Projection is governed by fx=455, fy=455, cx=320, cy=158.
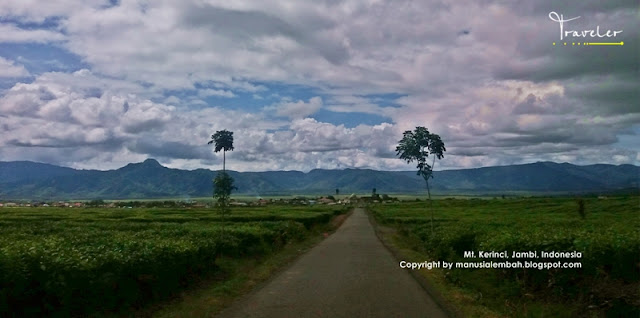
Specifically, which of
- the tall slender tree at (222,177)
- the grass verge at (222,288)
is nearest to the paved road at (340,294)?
the grass verge at (222,288)

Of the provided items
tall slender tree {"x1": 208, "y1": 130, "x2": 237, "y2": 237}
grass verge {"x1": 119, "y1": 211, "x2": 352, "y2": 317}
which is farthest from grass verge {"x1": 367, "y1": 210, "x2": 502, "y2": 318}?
tall slender tree {"x1": 208, "y1": 130, "x2": 237, "y2": 237}

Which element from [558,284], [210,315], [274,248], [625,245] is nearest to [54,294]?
[210,315]

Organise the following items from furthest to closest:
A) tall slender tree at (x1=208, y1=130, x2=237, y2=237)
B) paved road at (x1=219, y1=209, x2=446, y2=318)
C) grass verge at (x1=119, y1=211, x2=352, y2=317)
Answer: tall slender tree at (x1=208, y1=130, x2=237, y2=237) → grass verge at (x1=119, y1=211, x2=352, y2=317) → paved road at (x1=219, y1=209, x2=446, y2=318)

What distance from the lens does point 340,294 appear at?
13.7 m

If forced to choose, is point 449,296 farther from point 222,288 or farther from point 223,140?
point 223,140

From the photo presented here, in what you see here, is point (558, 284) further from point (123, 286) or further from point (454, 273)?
point (123, 286)

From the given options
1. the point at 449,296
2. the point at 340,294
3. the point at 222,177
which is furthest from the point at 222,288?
the point at 222,177

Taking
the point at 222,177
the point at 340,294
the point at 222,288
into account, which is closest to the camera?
the point at 340,294

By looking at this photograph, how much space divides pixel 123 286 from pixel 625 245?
1245 centimetres

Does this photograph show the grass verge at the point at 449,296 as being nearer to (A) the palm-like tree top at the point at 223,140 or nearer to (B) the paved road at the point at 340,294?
(B) the paved road at the point at 340,294

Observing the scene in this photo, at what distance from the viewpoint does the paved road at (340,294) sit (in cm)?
1150

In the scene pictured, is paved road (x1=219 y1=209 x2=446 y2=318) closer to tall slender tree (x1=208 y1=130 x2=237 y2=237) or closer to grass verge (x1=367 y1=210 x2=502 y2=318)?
grass verge (x1=367 y1=210 x2=502 y2=318)

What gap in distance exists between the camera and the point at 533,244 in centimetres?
1323

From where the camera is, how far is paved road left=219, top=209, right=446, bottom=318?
1150 centimetres
